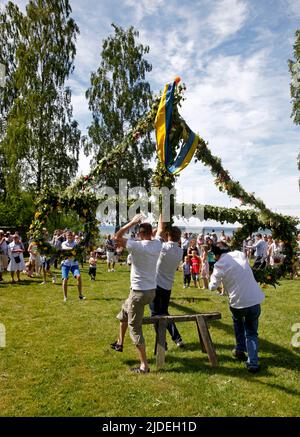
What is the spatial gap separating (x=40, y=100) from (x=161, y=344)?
22.8 meters

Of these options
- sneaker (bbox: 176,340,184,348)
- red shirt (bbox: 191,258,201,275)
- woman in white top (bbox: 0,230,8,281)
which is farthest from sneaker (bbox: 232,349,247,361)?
woman in white top (bbox: 0,230,8,281)

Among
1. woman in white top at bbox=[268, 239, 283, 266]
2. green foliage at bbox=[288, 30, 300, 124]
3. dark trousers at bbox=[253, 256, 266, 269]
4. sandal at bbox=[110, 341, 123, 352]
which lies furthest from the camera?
green foliage at bbox=[288, 30, 300, 124]

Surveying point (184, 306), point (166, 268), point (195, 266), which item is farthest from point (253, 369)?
point (195, 266)

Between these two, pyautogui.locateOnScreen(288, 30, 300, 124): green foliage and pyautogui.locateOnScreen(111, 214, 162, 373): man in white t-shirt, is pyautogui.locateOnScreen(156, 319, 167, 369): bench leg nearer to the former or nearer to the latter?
pyautogui.locateOnScreen(111, 214, 162, 373): man in white t-shirt

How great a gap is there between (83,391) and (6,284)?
10.2m

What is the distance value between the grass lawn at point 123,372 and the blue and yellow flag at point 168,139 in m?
3.55

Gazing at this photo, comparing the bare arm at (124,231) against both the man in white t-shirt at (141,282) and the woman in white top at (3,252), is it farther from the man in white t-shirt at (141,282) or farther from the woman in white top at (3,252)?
the woman in white top at (3,252)

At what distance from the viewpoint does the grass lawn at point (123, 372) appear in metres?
4.64

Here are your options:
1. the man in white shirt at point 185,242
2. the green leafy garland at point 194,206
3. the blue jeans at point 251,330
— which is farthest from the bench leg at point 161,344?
the man in white shirt at point 185,242

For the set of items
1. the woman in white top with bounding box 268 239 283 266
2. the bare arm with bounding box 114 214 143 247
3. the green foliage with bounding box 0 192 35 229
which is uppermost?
the green foliage with bounding box 0 192 35 229

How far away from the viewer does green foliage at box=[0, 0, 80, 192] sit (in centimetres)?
2497

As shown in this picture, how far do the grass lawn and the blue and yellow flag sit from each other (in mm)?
3550
